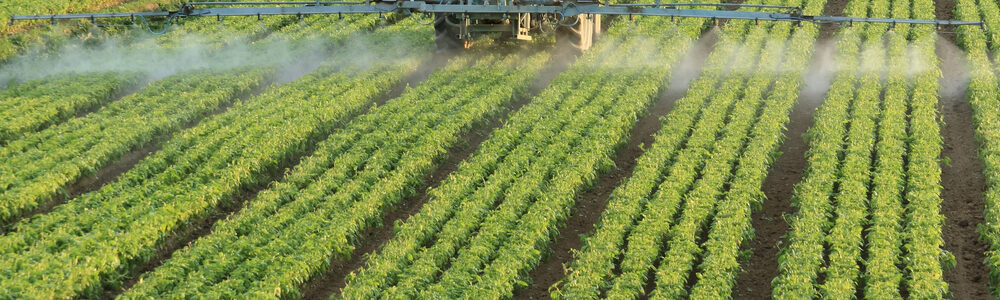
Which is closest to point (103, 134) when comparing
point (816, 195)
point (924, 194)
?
point (816, 195)

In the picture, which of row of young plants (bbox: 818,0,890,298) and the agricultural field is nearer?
row of young plants (bbox: 818,0,890,298)

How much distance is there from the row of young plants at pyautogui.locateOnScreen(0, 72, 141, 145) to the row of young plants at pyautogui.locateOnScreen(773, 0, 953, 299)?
1438 cm

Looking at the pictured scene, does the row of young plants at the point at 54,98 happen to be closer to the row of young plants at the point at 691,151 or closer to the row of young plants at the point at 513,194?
the row of young plants at the point at 513,194

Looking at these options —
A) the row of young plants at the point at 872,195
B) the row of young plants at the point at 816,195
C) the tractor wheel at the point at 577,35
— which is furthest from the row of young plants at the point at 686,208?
the tractor wheel at the point at 577,35

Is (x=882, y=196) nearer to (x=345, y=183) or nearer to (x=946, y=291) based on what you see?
(x=946, y=291)

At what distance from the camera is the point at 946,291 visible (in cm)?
1320

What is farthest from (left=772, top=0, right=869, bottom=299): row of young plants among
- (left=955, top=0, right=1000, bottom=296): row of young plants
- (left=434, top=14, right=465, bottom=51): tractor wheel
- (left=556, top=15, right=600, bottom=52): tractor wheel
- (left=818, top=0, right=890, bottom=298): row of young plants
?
(left=434, top=14, right=465, bottom=51): tractor wheel

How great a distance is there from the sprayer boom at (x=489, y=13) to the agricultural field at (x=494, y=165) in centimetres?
87

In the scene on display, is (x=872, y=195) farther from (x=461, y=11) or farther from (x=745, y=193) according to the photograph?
(x=461, y=11)

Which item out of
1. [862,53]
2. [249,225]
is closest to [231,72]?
[249,225]

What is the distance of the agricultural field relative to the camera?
13.7 m

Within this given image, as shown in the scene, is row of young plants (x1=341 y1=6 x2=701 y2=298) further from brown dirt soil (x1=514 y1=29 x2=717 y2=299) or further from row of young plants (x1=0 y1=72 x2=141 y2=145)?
row of young plants (x1=0 y1=72 x2=141 y2=145)

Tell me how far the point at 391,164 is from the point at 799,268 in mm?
7475

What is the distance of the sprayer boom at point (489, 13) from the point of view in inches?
861
